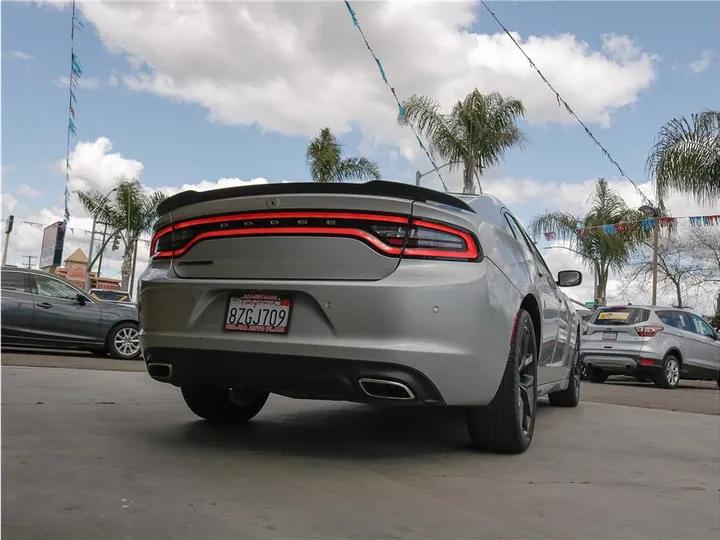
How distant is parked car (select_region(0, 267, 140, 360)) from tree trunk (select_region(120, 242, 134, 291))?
86.9ft

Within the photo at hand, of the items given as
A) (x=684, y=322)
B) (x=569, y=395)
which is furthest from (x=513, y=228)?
(x=684, y=322)

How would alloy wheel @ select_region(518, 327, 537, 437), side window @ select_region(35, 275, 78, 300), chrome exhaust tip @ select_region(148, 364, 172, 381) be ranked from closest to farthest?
chrome exhaust tip @ select_region(148, 364, 172, 381) < alloy wheel @ select_region(518, 327, 537, 437) < side window @ select_region(35, 275, 78, 300)

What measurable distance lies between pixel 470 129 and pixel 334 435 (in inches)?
652

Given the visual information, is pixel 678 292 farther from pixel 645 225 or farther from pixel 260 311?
pixel 260 311

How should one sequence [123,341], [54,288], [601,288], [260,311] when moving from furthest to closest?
[601,288], [123,341], [54,288], [260,311]

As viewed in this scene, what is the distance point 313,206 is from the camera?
11.2 ft

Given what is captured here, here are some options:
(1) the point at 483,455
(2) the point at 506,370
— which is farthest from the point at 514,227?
(1) the point at 483,455

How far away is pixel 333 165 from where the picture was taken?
84.2ft

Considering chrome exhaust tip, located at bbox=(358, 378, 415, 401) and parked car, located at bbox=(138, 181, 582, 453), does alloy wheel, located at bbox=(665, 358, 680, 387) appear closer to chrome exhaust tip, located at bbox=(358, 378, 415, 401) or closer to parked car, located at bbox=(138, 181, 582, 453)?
parked car, located at bbox=(138, 181, 582, 453)

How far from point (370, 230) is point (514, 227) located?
1.68m

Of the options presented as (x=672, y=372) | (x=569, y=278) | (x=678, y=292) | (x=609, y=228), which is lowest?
(x=672, y=372)

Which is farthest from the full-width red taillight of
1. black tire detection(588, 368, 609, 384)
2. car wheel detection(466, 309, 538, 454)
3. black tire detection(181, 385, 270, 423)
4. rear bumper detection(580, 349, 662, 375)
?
black tire detection(588, 368, 609, 384)

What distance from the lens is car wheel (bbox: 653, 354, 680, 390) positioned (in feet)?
38.9

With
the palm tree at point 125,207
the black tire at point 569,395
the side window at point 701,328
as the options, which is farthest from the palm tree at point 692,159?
the palm tree at point 125,207
